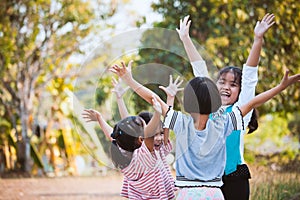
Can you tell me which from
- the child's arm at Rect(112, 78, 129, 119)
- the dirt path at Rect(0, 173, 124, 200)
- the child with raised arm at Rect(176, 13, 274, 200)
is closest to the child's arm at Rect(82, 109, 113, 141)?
the child's arm at Rect(112, 78, 129, 119)

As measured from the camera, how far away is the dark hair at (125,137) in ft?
10.3

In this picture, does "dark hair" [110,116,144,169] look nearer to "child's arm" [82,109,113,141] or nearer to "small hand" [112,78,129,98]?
"child's arm" [82,109,113,141]

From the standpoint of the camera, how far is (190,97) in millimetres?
2820

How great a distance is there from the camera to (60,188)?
9492 millimetres

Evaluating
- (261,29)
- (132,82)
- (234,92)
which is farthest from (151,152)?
(261,29)

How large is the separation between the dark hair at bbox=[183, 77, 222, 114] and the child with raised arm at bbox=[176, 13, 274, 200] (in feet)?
1.68

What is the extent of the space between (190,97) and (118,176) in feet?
30.4

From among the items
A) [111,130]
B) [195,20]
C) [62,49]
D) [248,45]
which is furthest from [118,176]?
[111,130]

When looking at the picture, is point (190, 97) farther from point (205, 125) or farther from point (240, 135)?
point (240, 135)

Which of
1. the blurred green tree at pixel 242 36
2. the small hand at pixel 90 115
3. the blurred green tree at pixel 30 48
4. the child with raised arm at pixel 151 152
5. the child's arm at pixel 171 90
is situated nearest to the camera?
the child's arm at pixel 171 90

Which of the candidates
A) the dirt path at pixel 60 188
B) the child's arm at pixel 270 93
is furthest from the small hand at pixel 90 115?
the dirt path at pixel 60 188

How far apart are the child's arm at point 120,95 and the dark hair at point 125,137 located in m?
0.22

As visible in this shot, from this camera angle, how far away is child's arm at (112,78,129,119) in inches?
135

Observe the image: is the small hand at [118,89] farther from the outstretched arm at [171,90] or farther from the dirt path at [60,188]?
the dirt path at [60,188]
